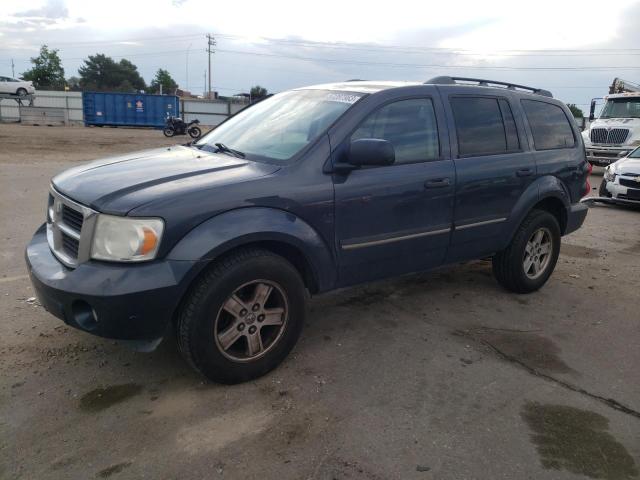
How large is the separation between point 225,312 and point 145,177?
94 cm

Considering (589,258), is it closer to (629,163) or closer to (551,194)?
(551,194)

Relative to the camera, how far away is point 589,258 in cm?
664

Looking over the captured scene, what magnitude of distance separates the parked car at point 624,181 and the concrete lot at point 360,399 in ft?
21.1

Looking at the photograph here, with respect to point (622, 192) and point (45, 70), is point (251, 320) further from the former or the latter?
point (45, 70)

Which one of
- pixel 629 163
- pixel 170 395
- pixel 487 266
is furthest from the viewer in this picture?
pixel 629 163

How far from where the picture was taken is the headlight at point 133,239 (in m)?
2.85

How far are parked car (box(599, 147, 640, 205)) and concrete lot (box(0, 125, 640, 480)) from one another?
6.42 m

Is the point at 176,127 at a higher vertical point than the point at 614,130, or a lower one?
lower

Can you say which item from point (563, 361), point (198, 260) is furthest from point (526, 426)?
point (198, 260)

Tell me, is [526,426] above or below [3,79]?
below

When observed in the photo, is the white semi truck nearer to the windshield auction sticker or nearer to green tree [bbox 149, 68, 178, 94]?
the windshield auction sticker

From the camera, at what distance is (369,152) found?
337 centimetres

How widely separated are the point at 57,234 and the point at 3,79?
4151 cm

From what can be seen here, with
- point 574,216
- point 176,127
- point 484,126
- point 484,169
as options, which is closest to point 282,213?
point 484,169
